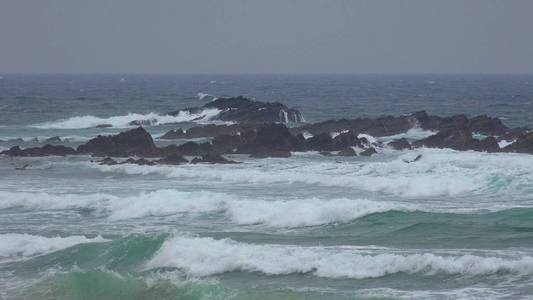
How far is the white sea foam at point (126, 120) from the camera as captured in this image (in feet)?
183

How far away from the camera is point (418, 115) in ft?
149

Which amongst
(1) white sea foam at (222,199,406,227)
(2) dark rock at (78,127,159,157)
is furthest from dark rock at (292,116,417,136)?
(1) white sea foam at (222,199,406,227)

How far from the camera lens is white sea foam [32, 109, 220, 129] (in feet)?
183

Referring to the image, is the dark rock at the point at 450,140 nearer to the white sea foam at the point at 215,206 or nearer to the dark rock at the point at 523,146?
the dark rock at the point at 523,146

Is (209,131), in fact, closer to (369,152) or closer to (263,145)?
(263,145)

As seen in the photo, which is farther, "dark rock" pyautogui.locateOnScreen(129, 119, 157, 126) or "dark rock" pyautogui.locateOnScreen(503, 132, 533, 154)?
"dark rock" pyautogui.locateOnScreen(129, 119, 157, 126)

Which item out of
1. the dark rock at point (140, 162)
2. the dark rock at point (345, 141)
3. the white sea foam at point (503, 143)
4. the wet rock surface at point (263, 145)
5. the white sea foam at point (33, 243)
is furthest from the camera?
the white sea foam at point (503, 143)

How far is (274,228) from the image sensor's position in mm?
21125

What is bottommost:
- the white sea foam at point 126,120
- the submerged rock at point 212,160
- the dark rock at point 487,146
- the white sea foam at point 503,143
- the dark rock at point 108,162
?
the white sea foam at point 126,120

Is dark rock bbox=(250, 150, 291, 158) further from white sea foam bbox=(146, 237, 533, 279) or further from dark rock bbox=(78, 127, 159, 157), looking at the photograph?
white sea foam bbox=(146, 237, 533, 279)

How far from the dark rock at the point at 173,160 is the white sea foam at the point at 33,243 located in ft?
45.6

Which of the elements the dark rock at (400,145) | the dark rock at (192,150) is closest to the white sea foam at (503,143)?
the dark rock at (400,145)

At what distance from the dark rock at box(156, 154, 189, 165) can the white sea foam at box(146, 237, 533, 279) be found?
15.2m

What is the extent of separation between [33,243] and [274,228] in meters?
5.23
